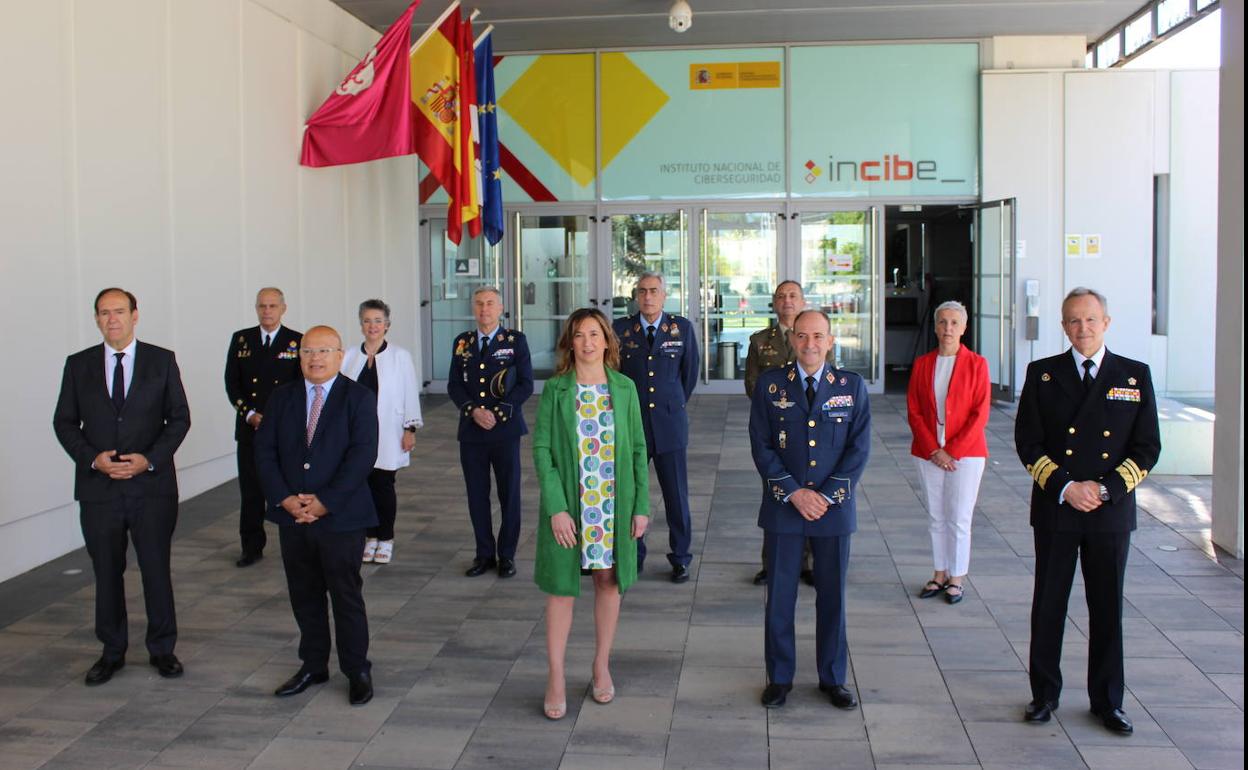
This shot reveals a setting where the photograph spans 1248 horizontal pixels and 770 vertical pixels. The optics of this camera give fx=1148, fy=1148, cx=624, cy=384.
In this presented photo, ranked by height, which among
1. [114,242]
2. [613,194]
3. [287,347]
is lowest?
[287,347]

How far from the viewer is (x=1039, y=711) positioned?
13.8 feet

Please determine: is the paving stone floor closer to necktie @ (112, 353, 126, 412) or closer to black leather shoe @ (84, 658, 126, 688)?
black leather shoe @ (84, 658, 126, 688)

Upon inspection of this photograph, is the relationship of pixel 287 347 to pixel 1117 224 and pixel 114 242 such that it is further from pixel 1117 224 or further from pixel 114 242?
pixel 1117 224

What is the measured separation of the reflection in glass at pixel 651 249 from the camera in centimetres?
1508

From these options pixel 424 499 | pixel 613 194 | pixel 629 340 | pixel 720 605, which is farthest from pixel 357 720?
pixel 613 194

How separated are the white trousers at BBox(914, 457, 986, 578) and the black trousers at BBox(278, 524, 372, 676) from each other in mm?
2883

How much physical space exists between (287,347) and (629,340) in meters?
1.96

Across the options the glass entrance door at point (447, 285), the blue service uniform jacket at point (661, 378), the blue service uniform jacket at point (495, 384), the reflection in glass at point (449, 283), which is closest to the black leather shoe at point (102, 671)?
the blue service uniform jacket at point (495, 384)

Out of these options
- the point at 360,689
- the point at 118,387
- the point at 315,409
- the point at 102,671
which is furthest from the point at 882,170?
the point at 102,671

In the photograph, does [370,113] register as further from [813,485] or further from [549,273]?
[813,485]

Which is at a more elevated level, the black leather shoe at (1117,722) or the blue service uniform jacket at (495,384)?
the blue service uniform jacket at (495,384)

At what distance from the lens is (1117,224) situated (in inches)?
561

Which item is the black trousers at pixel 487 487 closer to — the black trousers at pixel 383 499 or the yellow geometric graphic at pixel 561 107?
the black trousers at pixel 383 499

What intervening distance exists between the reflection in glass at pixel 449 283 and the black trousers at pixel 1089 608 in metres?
12.0
